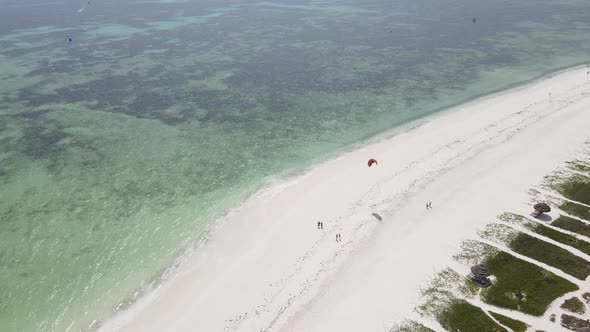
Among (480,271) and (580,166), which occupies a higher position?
(580,166)

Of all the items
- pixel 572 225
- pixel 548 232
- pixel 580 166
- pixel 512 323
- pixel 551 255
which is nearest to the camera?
pixel 512 323

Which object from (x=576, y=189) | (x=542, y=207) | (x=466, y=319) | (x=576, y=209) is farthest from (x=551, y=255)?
(x=576, y=189)

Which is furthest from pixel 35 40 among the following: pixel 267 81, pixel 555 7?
pixel 555 7

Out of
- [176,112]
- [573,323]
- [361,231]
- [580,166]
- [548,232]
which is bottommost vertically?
[361,231]

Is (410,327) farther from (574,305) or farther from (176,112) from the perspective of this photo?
(176,112)

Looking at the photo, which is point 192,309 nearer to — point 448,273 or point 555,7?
point 448,273

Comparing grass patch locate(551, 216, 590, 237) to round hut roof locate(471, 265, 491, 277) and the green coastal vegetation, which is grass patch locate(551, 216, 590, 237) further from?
round hut roof locate(471, 265, 491, 277)

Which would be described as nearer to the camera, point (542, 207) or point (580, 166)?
point (542, 207)
